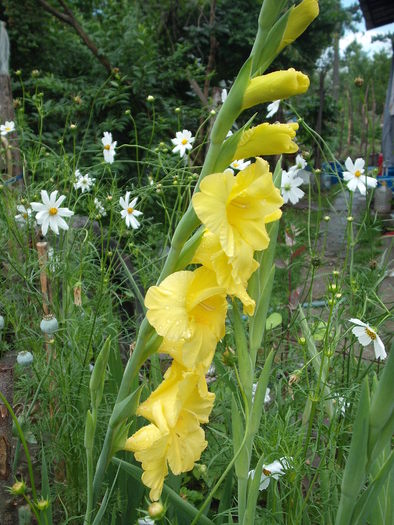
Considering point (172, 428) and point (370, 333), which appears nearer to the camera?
point (172, 428)

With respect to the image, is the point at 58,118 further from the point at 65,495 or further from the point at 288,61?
the point at 288,61

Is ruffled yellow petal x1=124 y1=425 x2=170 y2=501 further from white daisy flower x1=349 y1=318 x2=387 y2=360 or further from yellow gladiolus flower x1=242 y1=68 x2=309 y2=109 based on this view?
white daisy flower x1=349 y1=318 x2=387 y2=360

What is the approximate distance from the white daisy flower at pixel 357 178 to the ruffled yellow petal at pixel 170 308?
52.4 inches

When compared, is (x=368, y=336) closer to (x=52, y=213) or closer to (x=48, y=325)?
(x=48, y=325)

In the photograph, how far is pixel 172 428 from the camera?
0.85m

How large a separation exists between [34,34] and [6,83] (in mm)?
3274

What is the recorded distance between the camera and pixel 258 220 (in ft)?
2.54

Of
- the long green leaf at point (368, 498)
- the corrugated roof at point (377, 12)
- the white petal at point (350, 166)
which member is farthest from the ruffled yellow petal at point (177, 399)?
the corrugated roof at point (377, 12)

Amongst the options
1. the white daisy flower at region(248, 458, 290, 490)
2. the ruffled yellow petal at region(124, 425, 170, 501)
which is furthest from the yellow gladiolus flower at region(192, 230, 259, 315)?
the white daisy flower at region(248, 458, 290, 490)

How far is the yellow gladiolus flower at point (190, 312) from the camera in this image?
2.47ft

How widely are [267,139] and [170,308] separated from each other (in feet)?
0.88

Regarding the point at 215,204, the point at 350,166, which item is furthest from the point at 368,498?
the point at 350,166

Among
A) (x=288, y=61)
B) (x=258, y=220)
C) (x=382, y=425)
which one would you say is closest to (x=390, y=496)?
(x=382, y=425)

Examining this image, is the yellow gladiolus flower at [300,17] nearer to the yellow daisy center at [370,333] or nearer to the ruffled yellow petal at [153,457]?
the ruffled yellow petal at [153,457]
